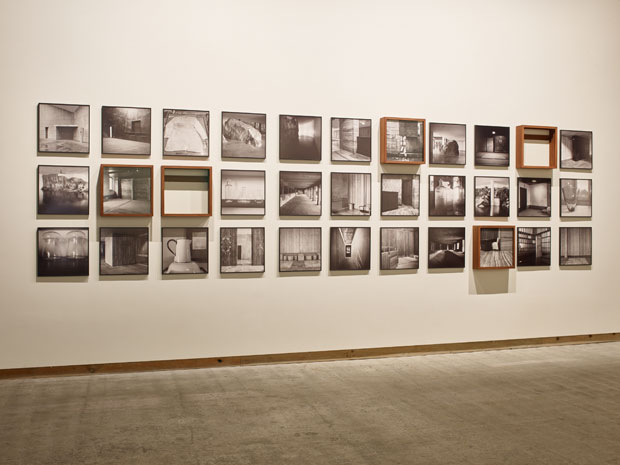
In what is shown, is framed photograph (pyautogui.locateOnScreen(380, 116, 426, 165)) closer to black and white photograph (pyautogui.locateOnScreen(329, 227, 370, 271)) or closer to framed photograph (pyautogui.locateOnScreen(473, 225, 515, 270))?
black and white photograph (pyautogui.locateOnScreen(329, 227, 370, 271))

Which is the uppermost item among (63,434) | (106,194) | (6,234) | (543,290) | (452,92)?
(452,92)

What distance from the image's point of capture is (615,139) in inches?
350

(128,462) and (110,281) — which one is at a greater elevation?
(110,281)

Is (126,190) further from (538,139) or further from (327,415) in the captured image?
(538,139)

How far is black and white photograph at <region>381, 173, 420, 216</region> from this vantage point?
7871 mm

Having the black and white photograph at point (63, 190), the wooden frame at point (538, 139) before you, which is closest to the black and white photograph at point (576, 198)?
the wooden frame at point (538, 139)

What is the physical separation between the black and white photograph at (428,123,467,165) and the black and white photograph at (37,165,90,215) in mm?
3999

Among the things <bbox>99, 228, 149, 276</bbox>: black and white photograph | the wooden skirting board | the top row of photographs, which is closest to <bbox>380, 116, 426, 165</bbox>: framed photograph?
the top row of photographs

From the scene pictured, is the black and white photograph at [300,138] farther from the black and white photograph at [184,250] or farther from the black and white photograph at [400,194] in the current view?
the black and white photograph at [184,250]

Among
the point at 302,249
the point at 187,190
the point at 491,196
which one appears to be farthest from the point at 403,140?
the point at 187,190

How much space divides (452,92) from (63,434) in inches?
228

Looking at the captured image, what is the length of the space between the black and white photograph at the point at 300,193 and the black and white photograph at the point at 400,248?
91 cm

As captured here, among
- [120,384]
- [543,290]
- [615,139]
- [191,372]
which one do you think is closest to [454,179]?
[543,290]

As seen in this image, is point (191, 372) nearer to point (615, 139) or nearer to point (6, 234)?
point (6, 234)
